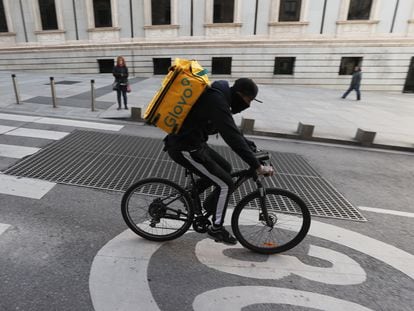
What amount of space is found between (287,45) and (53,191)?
57.2ft

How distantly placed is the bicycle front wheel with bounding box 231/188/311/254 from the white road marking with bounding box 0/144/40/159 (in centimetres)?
456

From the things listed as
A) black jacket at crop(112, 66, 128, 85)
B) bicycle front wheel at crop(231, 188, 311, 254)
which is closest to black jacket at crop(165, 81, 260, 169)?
bicycle front wheel at crop(231, 188, 311, 254)

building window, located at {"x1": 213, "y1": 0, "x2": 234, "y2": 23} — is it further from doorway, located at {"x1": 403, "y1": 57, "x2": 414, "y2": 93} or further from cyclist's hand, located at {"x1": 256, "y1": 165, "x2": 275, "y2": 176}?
cyclist's hand, located at {"x1": 256, "y1": 165, "x2": 275, "y2": 176}

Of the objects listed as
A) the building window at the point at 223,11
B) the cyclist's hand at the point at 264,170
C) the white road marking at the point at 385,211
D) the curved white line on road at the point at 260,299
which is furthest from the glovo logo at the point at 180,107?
the building window at the point at 223,11

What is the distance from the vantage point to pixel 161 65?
792 inches

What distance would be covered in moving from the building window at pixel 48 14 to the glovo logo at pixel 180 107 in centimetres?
2176

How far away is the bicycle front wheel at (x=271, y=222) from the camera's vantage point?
320 cm

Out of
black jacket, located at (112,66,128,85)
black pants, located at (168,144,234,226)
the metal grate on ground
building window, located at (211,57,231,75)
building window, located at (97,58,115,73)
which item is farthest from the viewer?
building window, located at (97,58,115,73)

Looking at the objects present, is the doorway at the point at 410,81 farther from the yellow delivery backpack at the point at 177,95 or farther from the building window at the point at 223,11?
the yellow delivery backpack at the point at 177,95

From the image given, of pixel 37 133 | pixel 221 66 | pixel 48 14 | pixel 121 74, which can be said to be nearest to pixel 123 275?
pixel 37 133

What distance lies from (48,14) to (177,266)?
74.5ft

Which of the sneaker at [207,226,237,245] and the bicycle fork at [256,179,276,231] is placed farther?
the sneaker at [207,226,237,245]

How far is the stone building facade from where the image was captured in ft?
59.5

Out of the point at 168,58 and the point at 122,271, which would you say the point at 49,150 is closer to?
the point at 122,271
